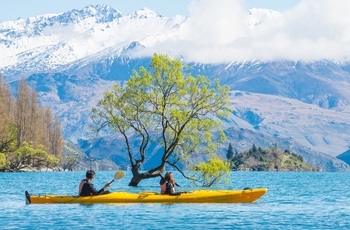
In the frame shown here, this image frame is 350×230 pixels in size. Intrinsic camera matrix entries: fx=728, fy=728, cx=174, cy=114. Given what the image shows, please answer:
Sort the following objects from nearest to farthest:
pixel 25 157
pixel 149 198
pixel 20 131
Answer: pixel 149 198 → pixel 25 157 → pixel 20 131

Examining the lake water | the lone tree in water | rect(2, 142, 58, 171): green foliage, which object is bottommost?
the lake water

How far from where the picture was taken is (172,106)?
78688 mm

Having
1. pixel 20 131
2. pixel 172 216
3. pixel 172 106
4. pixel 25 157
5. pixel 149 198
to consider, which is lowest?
pixel 172 216

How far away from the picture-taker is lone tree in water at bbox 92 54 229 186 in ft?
255

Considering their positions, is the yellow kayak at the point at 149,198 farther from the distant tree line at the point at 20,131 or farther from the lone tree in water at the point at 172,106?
the distant tree line at the point at 20,131

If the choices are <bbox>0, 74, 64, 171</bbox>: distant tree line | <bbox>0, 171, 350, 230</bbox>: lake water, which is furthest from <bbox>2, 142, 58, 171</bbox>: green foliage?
<bbox>0, 171, 350, 230</bbox>: lake water

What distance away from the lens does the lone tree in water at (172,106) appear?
255ft

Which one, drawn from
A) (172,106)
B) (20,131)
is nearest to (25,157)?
(20,131)

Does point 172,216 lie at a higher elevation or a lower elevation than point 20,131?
lower

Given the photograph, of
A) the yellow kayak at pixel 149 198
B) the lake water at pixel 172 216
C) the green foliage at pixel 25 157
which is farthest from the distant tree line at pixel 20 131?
the lake water at pixel 172 216

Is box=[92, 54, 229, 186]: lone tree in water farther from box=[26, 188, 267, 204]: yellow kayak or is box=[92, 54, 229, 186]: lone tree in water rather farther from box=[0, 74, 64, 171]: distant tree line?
box=[0, 74, 64, 171]: distant tree line

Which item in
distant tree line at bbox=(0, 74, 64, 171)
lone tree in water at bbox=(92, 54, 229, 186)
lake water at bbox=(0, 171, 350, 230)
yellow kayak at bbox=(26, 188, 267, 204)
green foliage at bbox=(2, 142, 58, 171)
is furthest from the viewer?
green foliage at bbox=(2, 142, 58, 171)

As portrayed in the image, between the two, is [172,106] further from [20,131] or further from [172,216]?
[20,131]

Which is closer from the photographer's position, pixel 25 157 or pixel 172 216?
pixel 172 216
